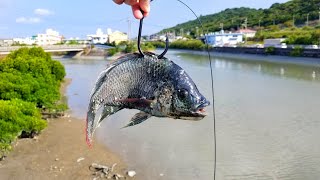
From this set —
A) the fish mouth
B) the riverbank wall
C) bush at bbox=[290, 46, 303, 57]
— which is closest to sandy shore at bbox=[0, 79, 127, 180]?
the fish mouth

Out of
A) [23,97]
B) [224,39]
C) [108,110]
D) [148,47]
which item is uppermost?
[108,110]

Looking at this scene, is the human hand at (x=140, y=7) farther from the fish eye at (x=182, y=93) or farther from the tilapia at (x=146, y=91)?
the fish eye at (x=182, y=93)

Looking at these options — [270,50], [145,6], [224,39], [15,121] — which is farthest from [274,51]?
[145,6]

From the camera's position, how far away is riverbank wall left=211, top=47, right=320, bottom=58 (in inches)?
1533

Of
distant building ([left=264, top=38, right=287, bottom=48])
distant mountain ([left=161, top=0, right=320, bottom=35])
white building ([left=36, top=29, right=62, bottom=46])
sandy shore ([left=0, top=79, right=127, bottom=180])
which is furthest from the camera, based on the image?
white building ([left=36, top=29, right=62, bottom=46])

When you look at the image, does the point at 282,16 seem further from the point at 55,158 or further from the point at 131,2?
the point at 131,2

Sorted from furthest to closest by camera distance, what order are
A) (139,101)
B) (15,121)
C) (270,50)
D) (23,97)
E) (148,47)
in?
1. (270,50)
2. (148,47)
3. (23,97)
4. (15,121)
5. (139,101)

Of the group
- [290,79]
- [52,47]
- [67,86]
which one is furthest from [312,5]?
[67,86]

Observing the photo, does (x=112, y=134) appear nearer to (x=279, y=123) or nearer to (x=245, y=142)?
(x=245, y=142)

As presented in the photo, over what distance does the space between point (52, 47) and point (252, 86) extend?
108ft

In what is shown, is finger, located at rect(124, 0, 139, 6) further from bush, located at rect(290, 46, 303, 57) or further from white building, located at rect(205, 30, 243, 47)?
white building, located at rect(205, 30, 243, 47)

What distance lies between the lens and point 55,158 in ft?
36.5

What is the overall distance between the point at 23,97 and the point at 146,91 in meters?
13.1

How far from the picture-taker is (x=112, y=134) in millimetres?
14062
